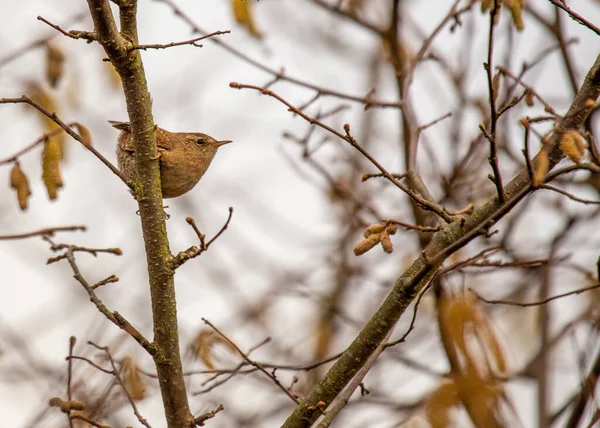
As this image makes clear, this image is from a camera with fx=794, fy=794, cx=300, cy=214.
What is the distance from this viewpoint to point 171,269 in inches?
118

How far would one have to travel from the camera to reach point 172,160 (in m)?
4.14

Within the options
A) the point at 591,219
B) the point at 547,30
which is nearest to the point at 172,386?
the point at 591,219

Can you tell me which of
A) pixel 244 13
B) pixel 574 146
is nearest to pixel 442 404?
pixel 574 146

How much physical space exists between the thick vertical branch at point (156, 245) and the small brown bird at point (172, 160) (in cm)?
93

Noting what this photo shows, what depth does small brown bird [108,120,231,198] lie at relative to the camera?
414 cm

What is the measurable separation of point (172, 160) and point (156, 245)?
3.94 ft

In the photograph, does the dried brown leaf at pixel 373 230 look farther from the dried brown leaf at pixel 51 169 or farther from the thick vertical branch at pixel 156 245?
the dried brown leaf at pixel 51 169

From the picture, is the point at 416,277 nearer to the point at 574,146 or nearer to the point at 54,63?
the point at 574,146

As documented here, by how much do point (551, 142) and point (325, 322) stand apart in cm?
569

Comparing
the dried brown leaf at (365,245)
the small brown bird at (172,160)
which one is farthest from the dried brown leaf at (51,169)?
the dried brown leaf at (365,245)

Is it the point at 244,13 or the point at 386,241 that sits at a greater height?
the point at 244,13

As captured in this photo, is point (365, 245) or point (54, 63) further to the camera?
point (54, 63)

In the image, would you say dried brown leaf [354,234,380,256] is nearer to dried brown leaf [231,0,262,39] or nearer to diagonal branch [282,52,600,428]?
diagonal branch [282,52,600,428]

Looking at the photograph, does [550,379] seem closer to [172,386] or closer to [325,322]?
[172,386]
